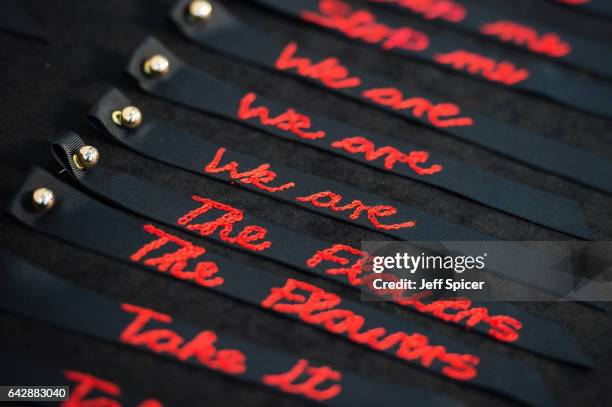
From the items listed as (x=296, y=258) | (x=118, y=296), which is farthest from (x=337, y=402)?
(x=118, y=296)

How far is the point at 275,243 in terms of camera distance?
926 millimetres

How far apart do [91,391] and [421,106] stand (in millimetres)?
604

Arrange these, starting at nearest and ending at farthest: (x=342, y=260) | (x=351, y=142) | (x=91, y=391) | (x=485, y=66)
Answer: (x=91, y=391)
(x=342, y=260)
(x=351, y=142)
(x=485, y=66)

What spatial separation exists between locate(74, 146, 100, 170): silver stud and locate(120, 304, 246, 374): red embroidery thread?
0.22 m

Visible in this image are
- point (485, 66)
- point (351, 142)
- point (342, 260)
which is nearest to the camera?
point (342, 260)

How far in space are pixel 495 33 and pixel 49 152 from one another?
71 centimetres

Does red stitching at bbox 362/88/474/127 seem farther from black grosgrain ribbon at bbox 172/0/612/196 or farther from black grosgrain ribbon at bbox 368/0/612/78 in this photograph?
black grosgrain ribbon at bbox 368/0/612/78

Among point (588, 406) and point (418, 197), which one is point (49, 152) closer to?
point (418, 197)

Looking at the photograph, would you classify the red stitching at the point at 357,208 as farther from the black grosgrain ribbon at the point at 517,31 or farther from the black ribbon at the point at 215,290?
the black grosgrain ribbon at the point at 517,31

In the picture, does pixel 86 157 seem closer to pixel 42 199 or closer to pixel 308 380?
pixel 42 199

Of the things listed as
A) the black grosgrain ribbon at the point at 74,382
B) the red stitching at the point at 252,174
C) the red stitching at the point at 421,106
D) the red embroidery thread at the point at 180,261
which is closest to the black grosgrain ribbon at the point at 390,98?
the red stitching at the point at 421,106

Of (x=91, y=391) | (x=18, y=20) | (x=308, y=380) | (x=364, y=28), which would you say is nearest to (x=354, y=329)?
(x=308, y=380)

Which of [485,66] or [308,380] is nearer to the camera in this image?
[308,380]

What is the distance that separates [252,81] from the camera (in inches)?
42.9
